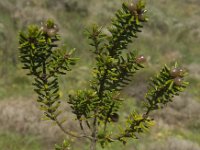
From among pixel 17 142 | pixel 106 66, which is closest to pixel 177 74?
pixel 106 66

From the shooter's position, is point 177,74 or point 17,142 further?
point 17,142

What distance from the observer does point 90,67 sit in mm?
2936

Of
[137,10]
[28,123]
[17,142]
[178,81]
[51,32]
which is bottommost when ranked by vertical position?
[178,81]

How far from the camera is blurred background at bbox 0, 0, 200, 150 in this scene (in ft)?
31.1

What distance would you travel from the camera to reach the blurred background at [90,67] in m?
9.48

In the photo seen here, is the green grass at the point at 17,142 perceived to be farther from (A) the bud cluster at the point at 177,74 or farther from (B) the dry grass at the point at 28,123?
(A) the bud cluster at the point at 177,74

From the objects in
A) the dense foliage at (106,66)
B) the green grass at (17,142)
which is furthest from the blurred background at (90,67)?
the dense foliage at (106,66)

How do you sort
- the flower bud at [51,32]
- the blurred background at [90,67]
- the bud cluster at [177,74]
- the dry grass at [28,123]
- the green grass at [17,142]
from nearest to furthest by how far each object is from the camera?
the flower bud at [51,32] → the bud cluster at [177,74] → the green grass at [17,142] → the dry grass at [28,123] → the blurred background at [90,67]

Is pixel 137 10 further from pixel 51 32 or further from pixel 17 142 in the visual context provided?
pixel 17 142

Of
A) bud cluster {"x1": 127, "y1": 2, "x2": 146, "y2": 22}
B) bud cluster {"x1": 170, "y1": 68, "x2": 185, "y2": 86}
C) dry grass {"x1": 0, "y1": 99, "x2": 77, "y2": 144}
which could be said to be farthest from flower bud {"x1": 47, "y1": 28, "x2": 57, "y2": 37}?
dry grass {"x1": 0, "y1": 99, "x2": 77, "y2": 144}

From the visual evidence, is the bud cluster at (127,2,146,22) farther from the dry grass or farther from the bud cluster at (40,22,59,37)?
the dry grass

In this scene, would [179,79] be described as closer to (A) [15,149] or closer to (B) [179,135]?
(A) [15,149]

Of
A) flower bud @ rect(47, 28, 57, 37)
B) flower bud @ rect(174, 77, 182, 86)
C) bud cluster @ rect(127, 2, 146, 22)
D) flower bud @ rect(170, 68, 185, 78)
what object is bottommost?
flower bud @ rect(174, 77, 182, 86)

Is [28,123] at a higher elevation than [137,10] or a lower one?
higher
